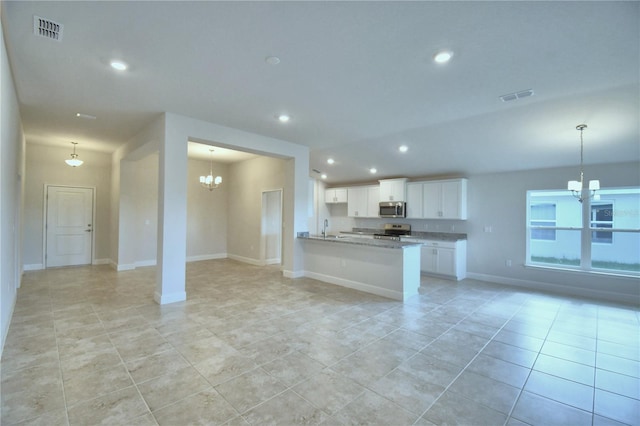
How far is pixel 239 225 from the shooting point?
8391 millimetres

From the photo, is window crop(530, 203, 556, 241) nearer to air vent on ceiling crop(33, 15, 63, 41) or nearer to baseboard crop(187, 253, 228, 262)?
air vent on ceiling crop(33, 15, 63, 41)

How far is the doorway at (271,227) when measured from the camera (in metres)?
7.65

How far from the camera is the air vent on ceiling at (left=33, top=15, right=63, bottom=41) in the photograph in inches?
90.7

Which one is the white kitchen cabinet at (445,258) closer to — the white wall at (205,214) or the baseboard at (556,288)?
the baseboard at (556,288)

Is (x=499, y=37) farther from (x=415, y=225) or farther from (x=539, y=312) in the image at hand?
(x=415, y=225)

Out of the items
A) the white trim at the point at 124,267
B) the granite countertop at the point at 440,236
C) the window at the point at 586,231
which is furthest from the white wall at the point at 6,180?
the window at the point at 586,231

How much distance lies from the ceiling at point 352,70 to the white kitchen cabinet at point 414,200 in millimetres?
1784

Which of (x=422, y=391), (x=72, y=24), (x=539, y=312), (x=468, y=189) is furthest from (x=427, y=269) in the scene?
(x=72, y=24)

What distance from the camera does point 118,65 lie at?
2955mm

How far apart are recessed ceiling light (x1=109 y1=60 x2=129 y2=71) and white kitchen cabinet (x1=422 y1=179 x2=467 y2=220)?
20.1ft

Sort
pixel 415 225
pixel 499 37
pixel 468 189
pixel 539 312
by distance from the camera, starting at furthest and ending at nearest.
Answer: pixel 415 225 → pixel 468 189 → pixel 539 312 → pixel 499 37

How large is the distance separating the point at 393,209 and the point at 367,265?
2.59m

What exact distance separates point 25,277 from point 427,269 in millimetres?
8493

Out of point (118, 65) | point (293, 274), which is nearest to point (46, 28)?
point (118, 65)
